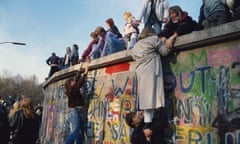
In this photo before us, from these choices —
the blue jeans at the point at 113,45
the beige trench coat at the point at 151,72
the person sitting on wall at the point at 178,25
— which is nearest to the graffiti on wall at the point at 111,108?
the blue jeans at the point at 113,45

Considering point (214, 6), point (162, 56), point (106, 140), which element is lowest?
point (106, 140)

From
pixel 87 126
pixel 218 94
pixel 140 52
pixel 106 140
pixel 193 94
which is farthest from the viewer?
pixel 87 126

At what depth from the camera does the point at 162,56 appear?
19.5ft

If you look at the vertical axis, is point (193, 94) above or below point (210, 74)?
below

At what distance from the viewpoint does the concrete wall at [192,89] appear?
4.68 meters

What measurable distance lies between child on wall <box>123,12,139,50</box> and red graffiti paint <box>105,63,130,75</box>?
91 centimetres

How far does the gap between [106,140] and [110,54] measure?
7.51ft

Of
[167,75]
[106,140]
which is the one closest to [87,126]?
[106,140]

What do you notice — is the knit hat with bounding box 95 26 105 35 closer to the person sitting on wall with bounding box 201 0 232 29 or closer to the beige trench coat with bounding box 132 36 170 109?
the beige trench coat with bounding box 132 36 170 109

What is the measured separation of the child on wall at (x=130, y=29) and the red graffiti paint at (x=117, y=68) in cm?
91

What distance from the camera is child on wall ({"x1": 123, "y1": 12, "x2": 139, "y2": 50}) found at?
325 inches

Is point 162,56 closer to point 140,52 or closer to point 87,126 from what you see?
point 140,52

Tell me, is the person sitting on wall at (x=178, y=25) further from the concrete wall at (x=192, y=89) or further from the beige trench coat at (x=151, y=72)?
the beige trench coat at (x=151, y=72)

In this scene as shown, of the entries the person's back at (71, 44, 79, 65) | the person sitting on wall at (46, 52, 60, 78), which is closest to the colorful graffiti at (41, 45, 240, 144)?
the person's back at (71, 44, 79, 65)
